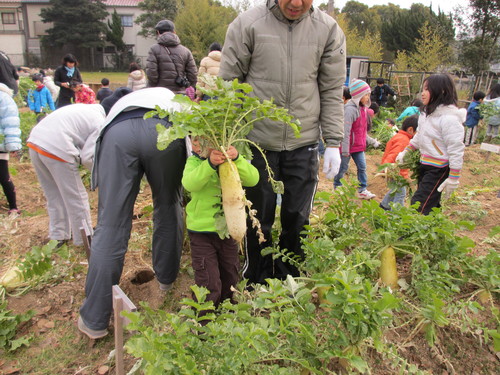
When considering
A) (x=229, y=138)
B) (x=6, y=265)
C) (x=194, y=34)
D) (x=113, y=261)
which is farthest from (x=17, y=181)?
(x=194, y=34)

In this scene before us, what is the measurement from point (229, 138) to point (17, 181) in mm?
5131

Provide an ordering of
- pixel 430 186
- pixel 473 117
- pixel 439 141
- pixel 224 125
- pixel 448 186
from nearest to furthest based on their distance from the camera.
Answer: pixel 224 125 → pixel 448 186 → pixel 439 141 → pixel 430 186 → pixel 473 117

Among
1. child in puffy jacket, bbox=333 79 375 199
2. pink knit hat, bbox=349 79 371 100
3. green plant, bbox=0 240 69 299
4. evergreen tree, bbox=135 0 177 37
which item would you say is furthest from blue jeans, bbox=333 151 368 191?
evergreen tree, bbox=135 0 177 37

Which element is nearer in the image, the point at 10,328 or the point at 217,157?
the point at 217,157

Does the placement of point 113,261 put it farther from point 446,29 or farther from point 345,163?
point 446,29

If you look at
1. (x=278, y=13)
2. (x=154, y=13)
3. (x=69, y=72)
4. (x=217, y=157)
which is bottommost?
(x=217, y=157)

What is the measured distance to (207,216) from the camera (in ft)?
7.82

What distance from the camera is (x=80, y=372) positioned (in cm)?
231

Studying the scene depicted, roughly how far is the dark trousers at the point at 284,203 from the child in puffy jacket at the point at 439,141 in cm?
145

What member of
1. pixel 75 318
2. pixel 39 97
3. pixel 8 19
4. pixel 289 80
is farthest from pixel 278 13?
pixel 8 19

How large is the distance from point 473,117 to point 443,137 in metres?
7.96

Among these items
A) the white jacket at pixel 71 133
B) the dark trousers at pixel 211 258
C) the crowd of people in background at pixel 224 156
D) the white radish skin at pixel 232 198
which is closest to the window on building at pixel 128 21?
the crowd of people in background at pixel 224 156

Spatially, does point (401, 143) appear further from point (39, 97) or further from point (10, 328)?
point (39, 97)

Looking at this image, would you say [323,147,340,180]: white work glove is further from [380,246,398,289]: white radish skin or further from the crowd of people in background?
[380,246,398,289]: white radish skin
